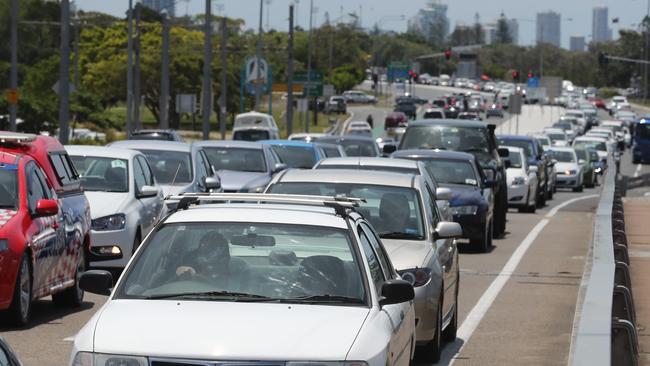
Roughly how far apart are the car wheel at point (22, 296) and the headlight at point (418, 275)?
11.9 feet

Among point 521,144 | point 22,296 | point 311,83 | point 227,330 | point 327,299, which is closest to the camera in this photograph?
point 227,330

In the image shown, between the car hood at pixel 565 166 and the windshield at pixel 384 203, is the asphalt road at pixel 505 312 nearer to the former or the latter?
the windshield at pixel 384 203

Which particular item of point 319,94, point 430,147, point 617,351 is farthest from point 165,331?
point 319,94

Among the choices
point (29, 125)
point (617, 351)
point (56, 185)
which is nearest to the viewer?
point (617, 351)

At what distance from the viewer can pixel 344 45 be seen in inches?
6353

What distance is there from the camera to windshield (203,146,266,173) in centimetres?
2796

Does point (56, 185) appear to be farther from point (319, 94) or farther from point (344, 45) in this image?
point (344, 45)

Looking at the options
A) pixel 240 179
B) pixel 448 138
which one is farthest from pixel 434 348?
pixel 448 138

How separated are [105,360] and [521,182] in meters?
28.8

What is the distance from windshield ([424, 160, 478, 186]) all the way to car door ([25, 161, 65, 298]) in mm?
11188

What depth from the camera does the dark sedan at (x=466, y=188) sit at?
932 inches

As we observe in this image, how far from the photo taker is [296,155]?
105ft

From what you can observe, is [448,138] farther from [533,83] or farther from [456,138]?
[533,83]

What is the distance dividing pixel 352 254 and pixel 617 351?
75.2 inches
